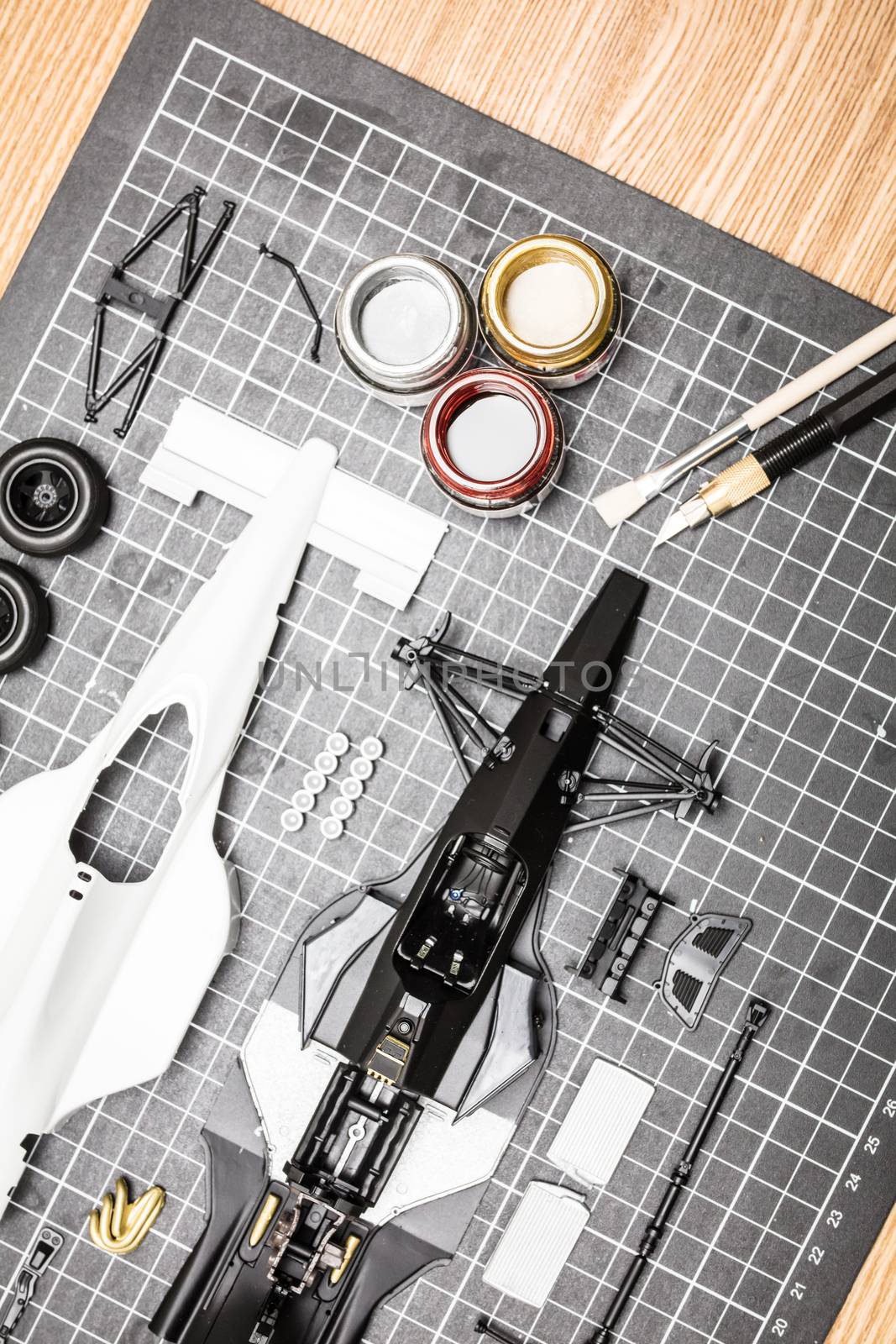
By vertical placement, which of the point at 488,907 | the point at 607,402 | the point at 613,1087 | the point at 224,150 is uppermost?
the point at 224,150

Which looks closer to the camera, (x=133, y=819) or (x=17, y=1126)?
(x=17, y=1126)

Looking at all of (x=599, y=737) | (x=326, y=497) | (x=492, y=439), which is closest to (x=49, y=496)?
(x=326, y=497)

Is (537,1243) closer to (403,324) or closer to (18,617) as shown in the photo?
(18,617)

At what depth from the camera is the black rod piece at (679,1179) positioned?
1.70 m

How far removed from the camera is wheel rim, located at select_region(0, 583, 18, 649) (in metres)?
1.71

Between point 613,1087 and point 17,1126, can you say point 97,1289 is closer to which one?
point 17,1126

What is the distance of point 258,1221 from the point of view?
5.28 feet

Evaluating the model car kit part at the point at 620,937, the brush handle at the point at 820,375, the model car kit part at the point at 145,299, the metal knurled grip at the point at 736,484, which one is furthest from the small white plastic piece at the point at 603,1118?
the model car kit part at the point at 145,299

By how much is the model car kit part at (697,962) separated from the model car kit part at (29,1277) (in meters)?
1.23

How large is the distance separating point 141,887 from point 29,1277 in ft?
2.54

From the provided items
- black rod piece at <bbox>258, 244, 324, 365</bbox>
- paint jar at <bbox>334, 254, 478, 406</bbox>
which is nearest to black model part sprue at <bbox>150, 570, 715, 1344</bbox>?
paint jar at <bbox>334, 254, 478, 406</bbox>

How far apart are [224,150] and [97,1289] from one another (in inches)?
84.9

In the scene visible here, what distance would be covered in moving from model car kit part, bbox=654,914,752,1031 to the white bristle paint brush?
2.57 feet

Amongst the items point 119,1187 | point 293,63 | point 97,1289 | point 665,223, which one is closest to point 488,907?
point 119,1187
